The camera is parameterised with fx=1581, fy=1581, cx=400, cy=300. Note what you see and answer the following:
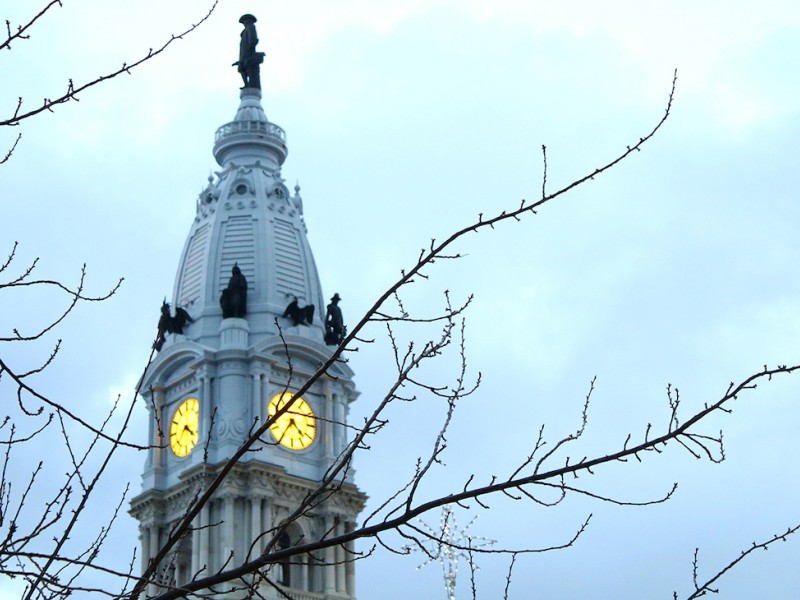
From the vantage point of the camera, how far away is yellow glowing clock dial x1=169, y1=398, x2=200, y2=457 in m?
73.2

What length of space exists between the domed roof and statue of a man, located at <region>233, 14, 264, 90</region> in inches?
250

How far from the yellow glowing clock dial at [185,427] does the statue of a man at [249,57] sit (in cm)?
1995

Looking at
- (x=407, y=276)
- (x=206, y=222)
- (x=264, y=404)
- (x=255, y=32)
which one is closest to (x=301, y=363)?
(x=264, y=404)

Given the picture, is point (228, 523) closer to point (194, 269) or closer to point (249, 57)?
point (194, 269)

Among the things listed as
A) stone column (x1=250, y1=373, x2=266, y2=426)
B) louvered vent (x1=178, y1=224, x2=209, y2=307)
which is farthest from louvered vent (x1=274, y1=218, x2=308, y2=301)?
stone column (x1=250, y1=373, x2=266, y2=426)

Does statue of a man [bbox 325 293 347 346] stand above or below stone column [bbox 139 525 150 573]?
above

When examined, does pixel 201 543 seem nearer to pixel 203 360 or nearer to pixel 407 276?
pixel 203 360

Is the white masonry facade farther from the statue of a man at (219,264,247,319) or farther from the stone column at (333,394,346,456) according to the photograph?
the statue of a man at (219,264,247,319)

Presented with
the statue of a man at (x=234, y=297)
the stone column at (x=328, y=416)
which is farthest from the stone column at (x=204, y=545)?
the statue of a man at (x=234, y=297)

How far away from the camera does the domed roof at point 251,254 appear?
7544 centimetres

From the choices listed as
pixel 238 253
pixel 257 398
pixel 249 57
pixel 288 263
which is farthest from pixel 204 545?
pixel 249 57

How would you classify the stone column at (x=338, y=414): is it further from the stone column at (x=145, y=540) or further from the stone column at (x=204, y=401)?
the stone column at (x=145, y=540)

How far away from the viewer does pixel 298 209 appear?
262 feet

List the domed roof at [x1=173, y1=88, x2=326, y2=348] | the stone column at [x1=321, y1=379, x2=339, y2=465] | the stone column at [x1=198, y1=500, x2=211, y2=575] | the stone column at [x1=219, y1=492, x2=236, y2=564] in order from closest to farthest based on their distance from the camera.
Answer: the stone column at [x1=198, y1=500, x2=211, y2=575], the stone column at [x1=219, y1=492, x2=236, y2=564], the stone column at [x1=321, y1=379, x2=339, y2=465], the domed roof at [x1=173, y1=88, x2=326, y2=348]
